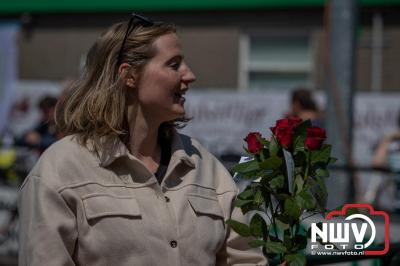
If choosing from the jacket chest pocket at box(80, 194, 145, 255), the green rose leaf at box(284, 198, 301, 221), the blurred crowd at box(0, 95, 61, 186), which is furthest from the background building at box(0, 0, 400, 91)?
the jacket chest pocket at box(80, 194, 145, 255)

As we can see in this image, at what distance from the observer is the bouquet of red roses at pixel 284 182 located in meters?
2.85

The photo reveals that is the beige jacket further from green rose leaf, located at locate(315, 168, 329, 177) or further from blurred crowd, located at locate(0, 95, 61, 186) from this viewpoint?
blurred crowd, located at locate(0, 95, 61, 186)

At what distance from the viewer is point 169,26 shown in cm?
310

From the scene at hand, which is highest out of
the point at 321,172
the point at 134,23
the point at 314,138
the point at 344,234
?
the point at 134,23

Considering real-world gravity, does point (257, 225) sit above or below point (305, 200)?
below

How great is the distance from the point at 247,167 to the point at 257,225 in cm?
20

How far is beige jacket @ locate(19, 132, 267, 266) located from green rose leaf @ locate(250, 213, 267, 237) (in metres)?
0.14

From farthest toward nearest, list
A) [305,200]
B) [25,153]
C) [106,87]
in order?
1. [25,153]
2. [106,87]
3. [305,200]

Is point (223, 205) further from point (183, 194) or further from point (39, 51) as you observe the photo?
point (39, 51)

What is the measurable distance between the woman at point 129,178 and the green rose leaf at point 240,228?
7cm

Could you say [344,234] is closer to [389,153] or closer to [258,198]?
[258,198]

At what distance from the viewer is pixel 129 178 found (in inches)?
116

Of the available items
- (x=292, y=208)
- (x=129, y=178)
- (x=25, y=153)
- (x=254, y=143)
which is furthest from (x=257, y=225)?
(x=25, y=153)

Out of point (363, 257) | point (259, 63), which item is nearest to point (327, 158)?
point (363, 257)
